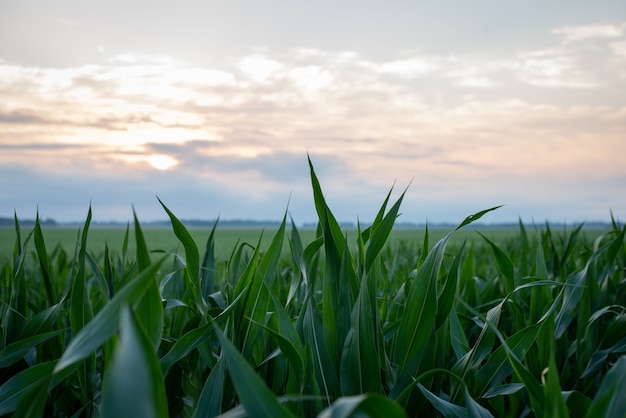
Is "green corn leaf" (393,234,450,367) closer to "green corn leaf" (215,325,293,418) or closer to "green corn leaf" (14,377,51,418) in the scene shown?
"green corn leaf" (215,325,293,418)

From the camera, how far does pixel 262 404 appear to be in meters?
0.48

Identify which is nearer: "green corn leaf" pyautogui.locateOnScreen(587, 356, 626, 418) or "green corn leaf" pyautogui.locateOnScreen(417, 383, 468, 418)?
"green corn leaf" pyautogui.locateOnScreen(587, 356, 626, 418)

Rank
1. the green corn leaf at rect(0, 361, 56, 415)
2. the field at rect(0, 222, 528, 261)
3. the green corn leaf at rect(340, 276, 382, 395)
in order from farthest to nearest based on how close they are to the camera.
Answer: the field at rect(0, 222, 528, 261)
the green corn leaf at rect(0, 361, 56, 415)
the green corn leaf at rect(340, 276, 382, 395)

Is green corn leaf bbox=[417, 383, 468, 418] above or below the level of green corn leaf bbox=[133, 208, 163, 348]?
below

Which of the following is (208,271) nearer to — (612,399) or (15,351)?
(15,351)

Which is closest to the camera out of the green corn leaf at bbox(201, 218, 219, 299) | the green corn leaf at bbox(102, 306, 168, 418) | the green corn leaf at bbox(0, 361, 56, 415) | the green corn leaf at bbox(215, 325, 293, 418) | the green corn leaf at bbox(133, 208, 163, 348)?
the green corn leaf at bbox(102, 306, 168, 418)

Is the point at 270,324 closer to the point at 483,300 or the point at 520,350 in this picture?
the point at 520,350

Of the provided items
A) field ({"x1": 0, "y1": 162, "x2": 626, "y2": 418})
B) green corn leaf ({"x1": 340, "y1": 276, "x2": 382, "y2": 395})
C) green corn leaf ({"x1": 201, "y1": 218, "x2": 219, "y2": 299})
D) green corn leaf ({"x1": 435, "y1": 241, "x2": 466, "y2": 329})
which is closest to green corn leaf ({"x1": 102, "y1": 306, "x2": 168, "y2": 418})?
field ({"x1": 0, "y1": 162, "x2": 626, "y2": 418})

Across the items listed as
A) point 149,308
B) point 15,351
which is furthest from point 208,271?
point 149,308

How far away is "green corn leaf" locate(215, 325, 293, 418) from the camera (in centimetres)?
48

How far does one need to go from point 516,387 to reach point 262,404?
0.58 meters

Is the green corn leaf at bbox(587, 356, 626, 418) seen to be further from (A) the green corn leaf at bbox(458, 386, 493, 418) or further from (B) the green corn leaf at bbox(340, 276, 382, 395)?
(B) the green corn leaf at bbox(340, 276, 382, 395)

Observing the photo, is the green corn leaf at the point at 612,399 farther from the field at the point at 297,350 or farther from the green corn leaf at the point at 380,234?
the green corn leaf at the point at 380,234

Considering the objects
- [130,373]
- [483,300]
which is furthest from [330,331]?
[483,300]
